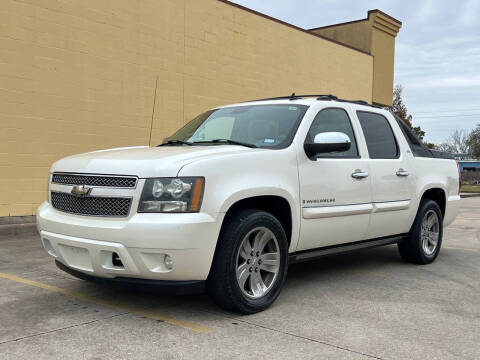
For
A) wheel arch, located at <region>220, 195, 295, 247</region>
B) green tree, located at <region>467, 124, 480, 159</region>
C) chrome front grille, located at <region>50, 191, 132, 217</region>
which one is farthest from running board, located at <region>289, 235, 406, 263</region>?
green tree, located at <region>467, 124, 480, 159</region>

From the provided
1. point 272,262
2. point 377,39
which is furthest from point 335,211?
point 377,39

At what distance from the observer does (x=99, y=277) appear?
419 centimetres

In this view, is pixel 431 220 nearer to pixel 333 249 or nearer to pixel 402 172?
pixel 402 172

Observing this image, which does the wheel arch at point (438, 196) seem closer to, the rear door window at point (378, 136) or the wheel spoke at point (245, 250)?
the rear door window at point (378, 136)

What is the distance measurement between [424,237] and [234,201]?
3548 millimetres

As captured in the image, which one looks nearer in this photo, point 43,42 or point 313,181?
point 313,181

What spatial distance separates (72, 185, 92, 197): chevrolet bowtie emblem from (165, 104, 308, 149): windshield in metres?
1.35

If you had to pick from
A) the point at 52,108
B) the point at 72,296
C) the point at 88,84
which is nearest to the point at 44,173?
the point at 52,108

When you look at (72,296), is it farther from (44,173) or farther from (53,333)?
(44,173)

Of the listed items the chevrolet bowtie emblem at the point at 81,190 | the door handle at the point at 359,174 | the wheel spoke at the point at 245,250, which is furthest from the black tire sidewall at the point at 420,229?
the chevrolet bowtie emblem at the point at 81,190

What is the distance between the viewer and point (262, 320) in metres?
4.22

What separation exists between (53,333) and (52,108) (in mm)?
6735

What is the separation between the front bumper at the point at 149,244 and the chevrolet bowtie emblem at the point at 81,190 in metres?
0.19

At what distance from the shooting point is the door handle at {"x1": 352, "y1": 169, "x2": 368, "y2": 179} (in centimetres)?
537
